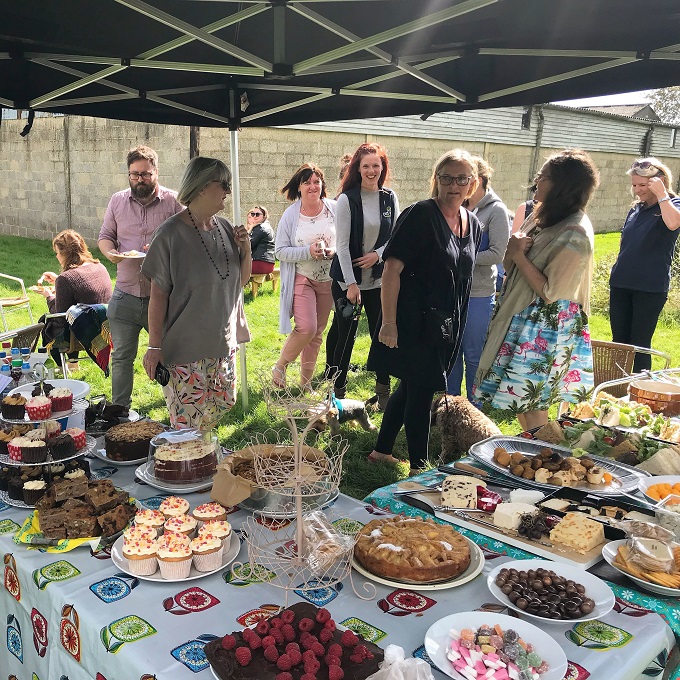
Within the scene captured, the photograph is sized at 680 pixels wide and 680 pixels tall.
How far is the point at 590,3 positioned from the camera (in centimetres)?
229

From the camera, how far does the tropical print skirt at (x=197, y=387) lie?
3.00m

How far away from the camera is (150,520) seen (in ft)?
5.20

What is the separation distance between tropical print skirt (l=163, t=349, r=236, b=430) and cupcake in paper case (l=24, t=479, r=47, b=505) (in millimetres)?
1145

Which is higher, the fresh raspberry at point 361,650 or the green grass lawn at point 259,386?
the fresh raspberry at point 361,650

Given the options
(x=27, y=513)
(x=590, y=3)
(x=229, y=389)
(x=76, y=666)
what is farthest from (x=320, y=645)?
(x=590, y=3)

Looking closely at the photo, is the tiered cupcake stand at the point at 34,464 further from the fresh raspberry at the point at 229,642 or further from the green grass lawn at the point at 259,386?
the fresh raspberry at the point at 229,642

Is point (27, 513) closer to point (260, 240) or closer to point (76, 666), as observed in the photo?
point (76, 666)

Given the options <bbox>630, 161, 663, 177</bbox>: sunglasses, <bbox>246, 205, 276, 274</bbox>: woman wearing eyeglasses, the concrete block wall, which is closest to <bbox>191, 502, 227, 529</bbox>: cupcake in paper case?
<bbox>630, 161, 663, 177</bbox>: sunglasses

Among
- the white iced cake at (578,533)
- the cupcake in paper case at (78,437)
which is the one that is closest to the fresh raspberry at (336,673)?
the white iced cake at (578,533)

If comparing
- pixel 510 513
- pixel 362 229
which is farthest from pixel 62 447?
pixel 362 229

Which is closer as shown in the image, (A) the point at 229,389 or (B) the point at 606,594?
(B) the point at 606,594

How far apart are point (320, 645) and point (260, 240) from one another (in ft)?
A: 27.0

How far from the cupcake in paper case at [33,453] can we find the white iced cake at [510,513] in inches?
52.8

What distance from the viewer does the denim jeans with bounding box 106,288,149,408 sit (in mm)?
3875
